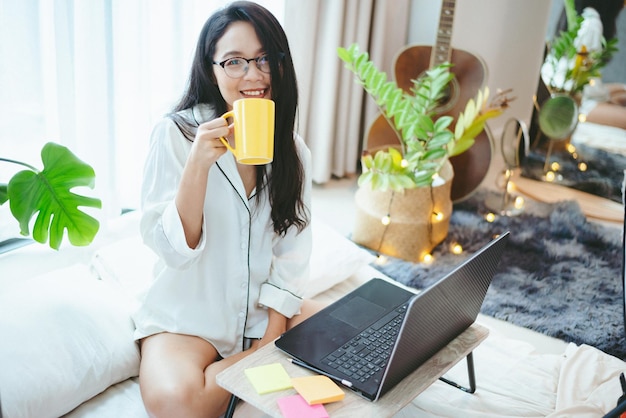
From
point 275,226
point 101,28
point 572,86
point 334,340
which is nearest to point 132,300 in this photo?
point 275,226

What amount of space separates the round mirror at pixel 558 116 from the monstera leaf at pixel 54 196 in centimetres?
270

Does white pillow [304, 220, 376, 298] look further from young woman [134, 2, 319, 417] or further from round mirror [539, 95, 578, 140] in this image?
round mirror [539, 95, 578, 140]

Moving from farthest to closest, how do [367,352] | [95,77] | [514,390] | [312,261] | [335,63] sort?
1. [335,63]
2. [312,261]
3. [95,77]
4. [514,390]
5. [367,352]

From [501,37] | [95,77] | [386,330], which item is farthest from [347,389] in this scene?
[501,37]

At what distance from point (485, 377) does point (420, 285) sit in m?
0.62

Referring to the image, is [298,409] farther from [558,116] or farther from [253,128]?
[558,116]

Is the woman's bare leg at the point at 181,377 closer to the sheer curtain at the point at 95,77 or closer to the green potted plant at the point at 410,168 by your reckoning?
the sheer curtain at the point at 95,77

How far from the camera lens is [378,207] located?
2.59m

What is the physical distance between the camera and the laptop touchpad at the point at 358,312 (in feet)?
4.66

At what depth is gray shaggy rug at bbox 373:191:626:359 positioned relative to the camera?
2213 mm

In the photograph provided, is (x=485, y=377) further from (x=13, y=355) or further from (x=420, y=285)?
(x=13, y=355)

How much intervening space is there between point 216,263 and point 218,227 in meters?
0.09

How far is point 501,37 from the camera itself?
380 cm

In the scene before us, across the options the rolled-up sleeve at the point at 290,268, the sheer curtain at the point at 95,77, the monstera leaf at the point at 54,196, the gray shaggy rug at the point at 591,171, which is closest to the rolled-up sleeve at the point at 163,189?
the monstera leaf at the point at 54,196
